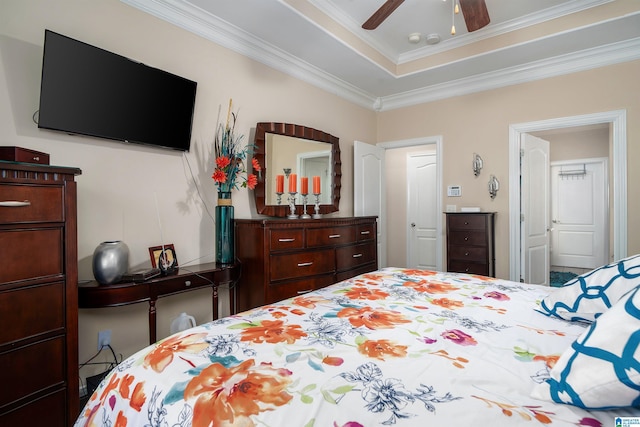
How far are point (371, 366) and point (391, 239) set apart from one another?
491 cm

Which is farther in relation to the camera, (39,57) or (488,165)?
(488,165)

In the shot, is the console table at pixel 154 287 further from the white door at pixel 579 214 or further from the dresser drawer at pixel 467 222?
the white door at pixel 579 214

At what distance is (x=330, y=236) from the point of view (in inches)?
124

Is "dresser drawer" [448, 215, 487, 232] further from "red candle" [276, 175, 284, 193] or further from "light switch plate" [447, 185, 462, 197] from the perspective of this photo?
"red candle" [276, 175, 284, 193]

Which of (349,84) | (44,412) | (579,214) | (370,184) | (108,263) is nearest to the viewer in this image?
(44,412)

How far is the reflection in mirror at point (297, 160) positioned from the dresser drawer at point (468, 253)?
1.57 metres

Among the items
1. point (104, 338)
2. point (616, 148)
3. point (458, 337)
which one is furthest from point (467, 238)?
point (104, 338)

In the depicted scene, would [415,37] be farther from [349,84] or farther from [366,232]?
[366,232]

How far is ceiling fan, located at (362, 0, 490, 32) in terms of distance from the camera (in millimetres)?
2088

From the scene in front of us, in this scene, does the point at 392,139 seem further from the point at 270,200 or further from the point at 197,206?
the point at 197,206

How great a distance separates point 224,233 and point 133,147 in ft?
2.92

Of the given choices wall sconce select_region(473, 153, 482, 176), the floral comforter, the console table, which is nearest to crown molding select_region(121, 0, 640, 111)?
wall sconce select_region(473, 153, 482, 176)

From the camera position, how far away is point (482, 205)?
3.95 meters

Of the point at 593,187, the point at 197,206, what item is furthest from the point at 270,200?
the point at 593,187
